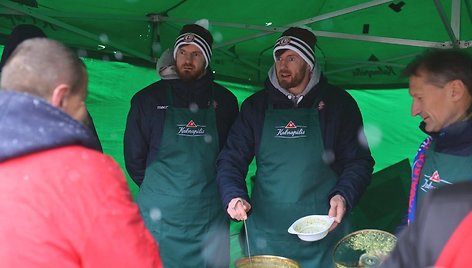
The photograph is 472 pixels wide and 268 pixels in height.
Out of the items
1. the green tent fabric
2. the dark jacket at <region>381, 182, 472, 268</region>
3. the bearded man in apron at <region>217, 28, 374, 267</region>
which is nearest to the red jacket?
the dark jacket at <region>381, 182, 472, 268</region>

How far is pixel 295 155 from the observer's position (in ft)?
8.49

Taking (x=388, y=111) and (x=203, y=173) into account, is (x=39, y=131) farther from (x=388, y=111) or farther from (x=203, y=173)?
(x=388, y=111)

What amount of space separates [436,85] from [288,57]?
1059 mm

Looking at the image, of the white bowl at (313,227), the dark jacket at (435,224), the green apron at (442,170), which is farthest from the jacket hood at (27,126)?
the green apron at (442,170)

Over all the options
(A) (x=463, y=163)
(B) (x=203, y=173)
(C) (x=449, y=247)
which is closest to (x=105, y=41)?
(B) (x=203, y=173)

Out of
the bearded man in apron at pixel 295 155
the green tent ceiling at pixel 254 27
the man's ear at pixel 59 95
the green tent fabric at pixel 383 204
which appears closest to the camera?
the man's ear at pixel 59 95

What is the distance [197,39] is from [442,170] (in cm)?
160

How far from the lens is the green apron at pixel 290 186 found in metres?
2.51

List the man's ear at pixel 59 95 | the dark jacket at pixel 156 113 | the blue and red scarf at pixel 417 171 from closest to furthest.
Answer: the man's ear at pixel 59 95, the blue and red scarf at pixel 417 171, the dark jacket at pixel 156 113

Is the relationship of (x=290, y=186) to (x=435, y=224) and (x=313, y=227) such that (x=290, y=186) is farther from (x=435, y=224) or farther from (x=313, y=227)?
(x=435, y=224)

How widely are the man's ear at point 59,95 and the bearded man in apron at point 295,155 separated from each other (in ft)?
4.19

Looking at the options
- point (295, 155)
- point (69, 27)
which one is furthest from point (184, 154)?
point (69, 27)

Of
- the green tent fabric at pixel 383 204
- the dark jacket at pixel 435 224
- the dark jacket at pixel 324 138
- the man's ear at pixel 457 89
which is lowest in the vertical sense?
the green tent fabric at pixel 383 204

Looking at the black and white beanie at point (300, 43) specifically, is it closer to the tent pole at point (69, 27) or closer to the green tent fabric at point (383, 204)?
the tent pole at point (69, 27)
